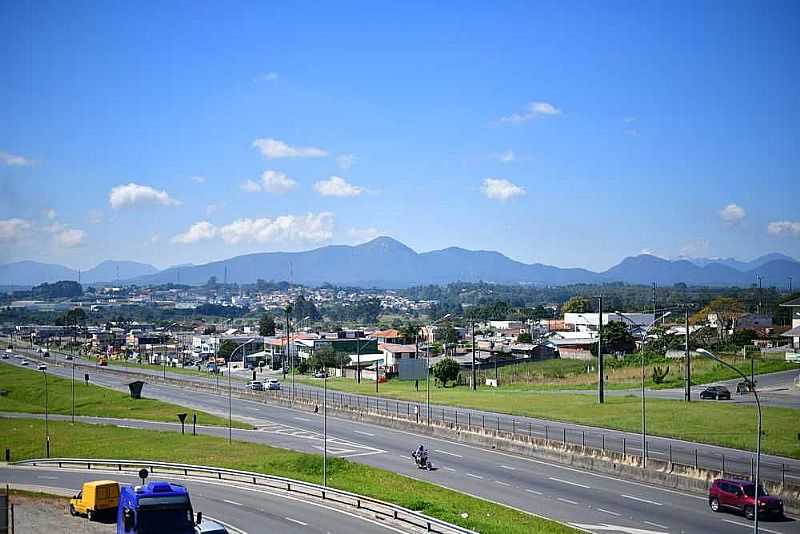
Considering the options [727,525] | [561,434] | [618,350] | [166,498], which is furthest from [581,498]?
[618,350]

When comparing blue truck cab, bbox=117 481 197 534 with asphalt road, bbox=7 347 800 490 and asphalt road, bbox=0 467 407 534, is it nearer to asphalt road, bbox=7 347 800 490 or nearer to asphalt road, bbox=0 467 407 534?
asphalt road, bbox=0 467 407 534

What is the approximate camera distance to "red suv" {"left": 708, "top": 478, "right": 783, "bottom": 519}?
107 feet

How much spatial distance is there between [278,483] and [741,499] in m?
22.1

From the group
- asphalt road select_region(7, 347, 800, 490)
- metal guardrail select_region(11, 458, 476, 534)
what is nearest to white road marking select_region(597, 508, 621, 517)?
asphalt road select_region(7, 347, 800, 490)

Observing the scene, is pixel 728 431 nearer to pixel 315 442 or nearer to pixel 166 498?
pixel 315 442

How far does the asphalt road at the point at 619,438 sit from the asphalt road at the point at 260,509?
18207 millimetres

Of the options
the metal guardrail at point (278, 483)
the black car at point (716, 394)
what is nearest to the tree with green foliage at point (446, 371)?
the black car at point (716, 394)

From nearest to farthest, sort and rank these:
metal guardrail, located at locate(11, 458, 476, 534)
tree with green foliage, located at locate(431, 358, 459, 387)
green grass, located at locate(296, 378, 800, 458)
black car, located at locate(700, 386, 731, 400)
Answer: metal guardrail, located at locate(11, 458, 476, 534) < green grass, located at locate(296, 378, 800, 458) < black car, located at locate(700, 386, 731, 400) < tree with green foliage, located at locate(431, 358, 459, 387)

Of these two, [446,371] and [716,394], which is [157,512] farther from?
[446,371]

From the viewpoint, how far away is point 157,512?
25.3 meters

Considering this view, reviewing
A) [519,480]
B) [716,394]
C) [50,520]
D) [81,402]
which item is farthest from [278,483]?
[81,402]

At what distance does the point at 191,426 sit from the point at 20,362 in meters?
123

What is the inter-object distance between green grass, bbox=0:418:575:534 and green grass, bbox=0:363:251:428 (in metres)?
8.26

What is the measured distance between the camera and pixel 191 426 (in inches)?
2830
